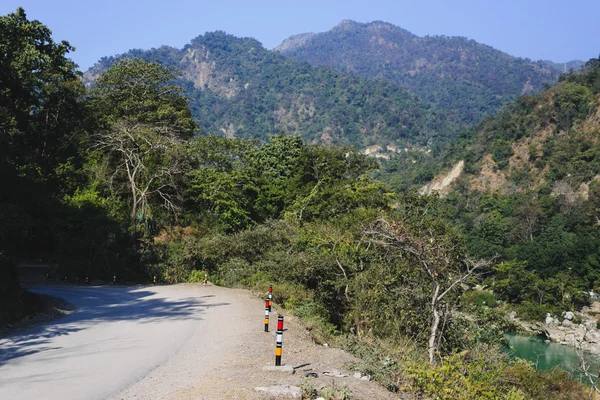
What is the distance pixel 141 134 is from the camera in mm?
33156

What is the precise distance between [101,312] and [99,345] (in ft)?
17.7

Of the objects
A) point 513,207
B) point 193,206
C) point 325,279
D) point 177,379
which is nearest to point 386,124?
point 513,207

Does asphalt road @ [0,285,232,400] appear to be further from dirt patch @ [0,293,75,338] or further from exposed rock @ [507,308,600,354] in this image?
exposed rock @ [507,308,600,354]

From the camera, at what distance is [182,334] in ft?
41.1

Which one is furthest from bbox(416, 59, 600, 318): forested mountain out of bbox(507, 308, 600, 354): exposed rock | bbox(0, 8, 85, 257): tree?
bbox(0, 8, 85, 257): tree

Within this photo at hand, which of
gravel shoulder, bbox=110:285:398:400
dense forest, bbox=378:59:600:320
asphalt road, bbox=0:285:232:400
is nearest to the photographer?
→ gravel shoulder, bbox=110:285:398:400

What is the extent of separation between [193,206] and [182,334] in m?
24.5

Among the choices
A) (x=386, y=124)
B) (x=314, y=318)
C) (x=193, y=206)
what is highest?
(x=386, y=124)

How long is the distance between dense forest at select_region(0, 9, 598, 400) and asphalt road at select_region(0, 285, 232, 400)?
240 cm

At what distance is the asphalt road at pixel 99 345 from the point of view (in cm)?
786

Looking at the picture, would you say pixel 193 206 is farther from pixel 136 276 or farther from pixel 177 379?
pixel 177 379

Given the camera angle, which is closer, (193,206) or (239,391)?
(239,391)

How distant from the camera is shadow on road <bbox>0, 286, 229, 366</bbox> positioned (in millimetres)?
10836

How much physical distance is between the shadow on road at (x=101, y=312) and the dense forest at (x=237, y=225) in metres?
1.79
